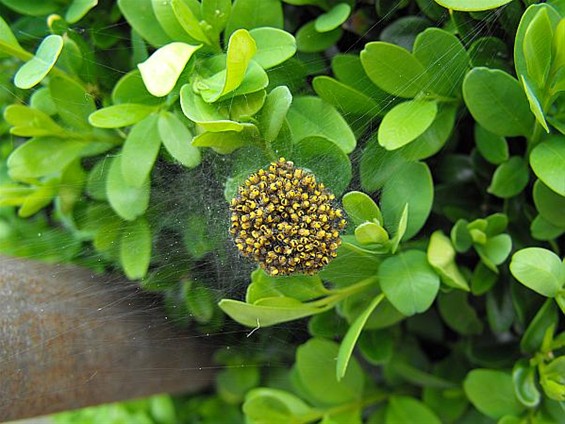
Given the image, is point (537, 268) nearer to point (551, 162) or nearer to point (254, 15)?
point (551, 162)

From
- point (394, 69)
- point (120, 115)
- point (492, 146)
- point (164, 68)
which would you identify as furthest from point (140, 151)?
point (492, 146)

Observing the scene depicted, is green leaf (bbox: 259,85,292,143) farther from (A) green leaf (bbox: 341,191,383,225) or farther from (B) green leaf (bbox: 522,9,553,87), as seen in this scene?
(B) green leaf (bbox: 522,9,553,87)

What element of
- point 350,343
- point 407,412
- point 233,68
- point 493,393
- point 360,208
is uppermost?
point 233,68

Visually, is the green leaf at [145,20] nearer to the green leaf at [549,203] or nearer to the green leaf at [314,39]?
the green leaf at [314,39]

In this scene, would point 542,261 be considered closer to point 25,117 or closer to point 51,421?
point 25,117

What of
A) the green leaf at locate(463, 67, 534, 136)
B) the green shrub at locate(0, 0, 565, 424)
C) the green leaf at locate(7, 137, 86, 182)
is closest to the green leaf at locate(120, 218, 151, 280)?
the green shrub at locate(0, 0, 565, 424)

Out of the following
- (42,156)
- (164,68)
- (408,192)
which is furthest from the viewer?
(42,156)

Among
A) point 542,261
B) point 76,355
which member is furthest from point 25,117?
point 542,261
